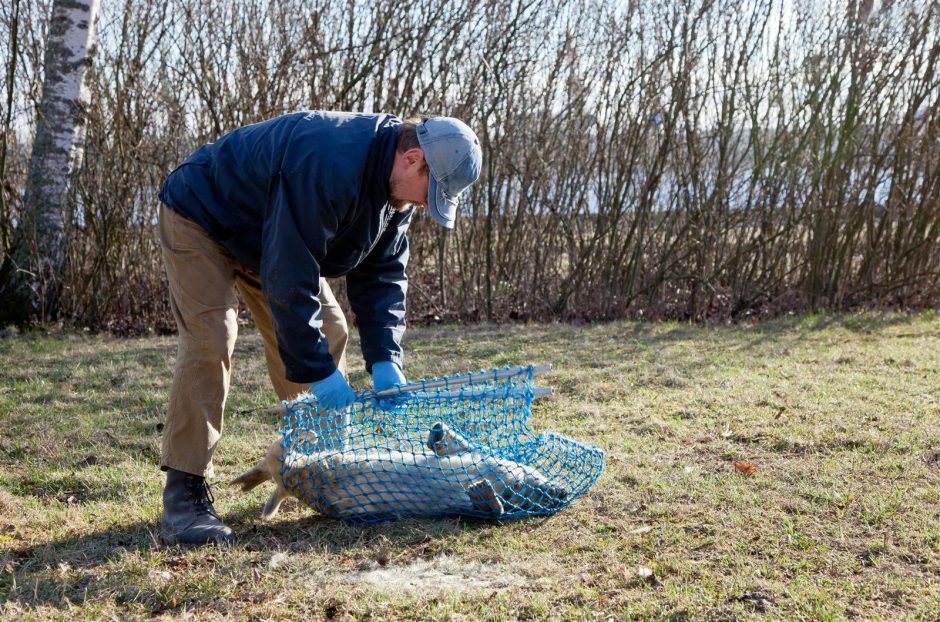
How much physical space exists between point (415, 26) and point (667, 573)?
6223 mm

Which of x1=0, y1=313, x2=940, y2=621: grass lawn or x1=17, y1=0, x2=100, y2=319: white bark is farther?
x1=17, y1=0, x2=100, y2=319: white bark

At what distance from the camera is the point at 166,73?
24.6 feet

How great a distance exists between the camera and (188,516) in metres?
3.08

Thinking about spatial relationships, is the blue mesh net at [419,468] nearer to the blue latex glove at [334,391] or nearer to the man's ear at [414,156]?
the blue latex glove at [334,391]

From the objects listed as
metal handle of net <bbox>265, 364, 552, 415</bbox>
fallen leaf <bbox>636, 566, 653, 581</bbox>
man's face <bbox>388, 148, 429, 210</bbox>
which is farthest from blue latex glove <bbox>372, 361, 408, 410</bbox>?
fallen leaf <bbox>636, 566, 653, 581</bbox>

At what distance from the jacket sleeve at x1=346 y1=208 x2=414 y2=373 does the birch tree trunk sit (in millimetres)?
4879

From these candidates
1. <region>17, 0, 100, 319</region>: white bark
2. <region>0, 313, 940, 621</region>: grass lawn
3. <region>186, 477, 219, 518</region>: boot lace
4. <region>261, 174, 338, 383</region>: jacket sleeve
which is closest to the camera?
<region>0, 313, 940, 621</region>: grass lawn

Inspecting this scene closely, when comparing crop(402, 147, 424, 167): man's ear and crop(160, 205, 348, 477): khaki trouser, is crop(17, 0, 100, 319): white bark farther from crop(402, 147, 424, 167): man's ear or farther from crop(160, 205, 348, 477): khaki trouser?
crop(402, 147, 424, 167): man's ear

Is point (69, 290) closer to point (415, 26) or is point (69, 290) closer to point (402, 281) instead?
point (415, 26)

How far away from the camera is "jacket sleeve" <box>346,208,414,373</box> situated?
11.1 feet

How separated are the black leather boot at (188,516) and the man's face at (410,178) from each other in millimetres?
1272

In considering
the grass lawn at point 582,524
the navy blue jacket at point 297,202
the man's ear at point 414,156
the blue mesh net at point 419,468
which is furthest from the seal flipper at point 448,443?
the man's ear at point 414,156

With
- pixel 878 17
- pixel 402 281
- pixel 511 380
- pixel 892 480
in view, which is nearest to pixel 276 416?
pixel 402 281

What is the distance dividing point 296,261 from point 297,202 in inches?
7.5
